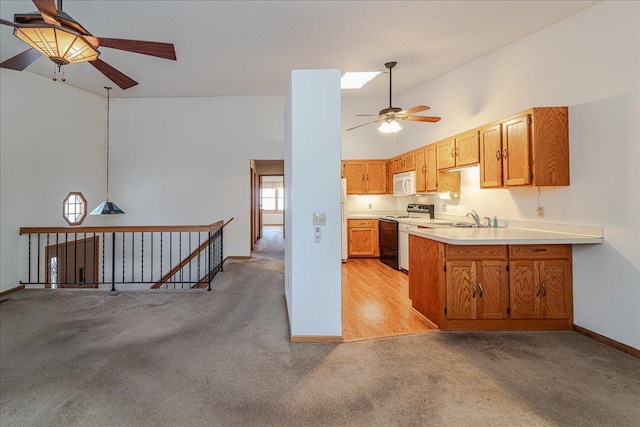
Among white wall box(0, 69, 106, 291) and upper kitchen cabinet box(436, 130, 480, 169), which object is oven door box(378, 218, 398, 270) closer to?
upper kitchen cabinet box(436, 130, 480, 169)

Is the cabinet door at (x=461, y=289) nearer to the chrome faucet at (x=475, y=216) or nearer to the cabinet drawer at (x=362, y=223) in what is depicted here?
the chrome faucet at (x=475, y=216)

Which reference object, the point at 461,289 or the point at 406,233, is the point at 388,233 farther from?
the point at 461,289

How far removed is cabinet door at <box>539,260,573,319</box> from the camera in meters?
2.81

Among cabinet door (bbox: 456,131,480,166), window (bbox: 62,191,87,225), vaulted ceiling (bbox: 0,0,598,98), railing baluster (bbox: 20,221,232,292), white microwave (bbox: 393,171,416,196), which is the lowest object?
railing baluster (bbox: 20,221,232,292)

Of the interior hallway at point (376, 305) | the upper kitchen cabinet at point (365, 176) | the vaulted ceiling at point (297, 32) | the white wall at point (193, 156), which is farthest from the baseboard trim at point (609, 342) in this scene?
the white wall at point (193, 156)

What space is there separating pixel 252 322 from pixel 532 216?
3.41m

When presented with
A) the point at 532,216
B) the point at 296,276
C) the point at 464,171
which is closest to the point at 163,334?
the point at 296,276

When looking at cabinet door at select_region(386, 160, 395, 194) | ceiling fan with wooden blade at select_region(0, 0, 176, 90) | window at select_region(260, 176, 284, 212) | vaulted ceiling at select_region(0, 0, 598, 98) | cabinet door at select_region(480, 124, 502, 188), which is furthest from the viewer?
window at select_region(260, 176, 284, 212)

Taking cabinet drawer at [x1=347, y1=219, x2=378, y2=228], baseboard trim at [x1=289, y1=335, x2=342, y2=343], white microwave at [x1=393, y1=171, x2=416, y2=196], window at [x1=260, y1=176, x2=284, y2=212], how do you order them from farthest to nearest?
window at [x1=260, y1=176, x2=284, y2=212] < cabinet drawer at [x1=347, y1=219, x2=378, y2=228] < white microwave at [x1=393, y1=171, x2=416, y2=196] < baseboard trim at [x1=289, y1=335, x2=342, y2=343]

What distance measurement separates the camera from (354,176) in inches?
246

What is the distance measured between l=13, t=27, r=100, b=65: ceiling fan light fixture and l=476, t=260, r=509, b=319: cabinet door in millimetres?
3766

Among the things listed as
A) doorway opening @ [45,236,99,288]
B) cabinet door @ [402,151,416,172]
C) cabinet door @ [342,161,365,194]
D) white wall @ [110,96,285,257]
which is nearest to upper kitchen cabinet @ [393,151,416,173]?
cabinet door @ [402,151,416,172]

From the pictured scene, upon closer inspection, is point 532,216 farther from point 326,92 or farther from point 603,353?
point 326,92

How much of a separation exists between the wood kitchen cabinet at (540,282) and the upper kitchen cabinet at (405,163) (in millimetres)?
2733
